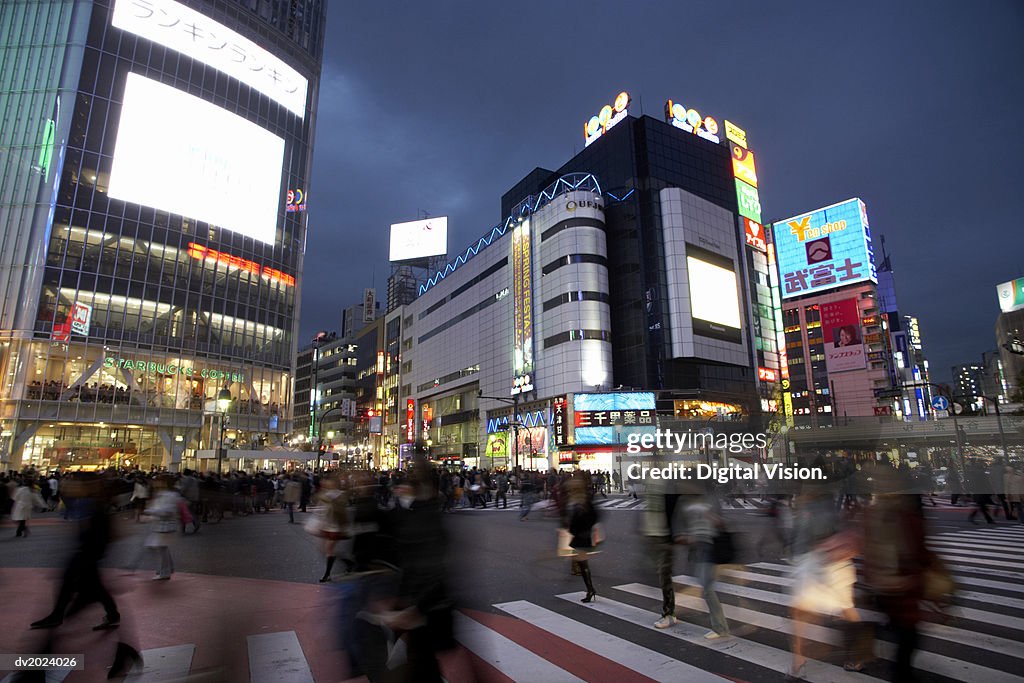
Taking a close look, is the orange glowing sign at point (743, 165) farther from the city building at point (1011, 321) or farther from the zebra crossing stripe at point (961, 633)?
the zebra crossing stripe at point (961, 633)

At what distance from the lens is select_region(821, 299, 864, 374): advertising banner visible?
336ft

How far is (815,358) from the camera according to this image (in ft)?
379

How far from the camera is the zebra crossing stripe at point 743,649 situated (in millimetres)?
5254

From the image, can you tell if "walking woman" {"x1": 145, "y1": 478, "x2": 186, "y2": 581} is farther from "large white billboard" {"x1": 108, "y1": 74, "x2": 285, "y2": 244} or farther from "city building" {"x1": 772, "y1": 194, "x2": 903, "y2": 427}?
"city building" {"x1": 772, "y1": 194, "x2": 903, "y2": 427}

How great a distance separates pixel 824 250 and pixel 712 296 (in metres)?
60.1

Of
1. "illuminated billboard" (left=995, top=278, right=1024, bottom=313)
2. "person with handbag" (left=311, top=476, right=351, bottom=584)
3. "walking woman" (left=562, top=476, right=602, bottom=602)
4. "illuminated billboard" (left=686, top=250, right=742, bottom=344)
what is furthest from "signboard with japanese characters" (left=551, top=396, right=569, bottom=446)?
"illuminated billboard" (left=995, top=278, right=1024, bottom=313)

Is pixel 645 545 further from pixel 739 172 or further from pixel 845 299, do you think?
pixel 845 299

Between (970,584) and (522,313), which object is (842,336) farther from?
(970,584)

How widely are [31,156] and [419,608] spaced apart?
55.1 m

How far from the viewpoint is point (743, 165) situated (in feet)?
252

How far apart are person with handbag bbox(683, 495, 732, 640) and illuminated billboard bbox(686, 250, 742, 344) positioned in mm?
56709

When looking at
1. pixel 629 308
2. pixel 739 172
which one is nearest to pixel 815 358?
pixel 739 172

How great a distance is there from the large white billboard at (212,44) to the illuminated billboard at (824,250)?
95151 mm

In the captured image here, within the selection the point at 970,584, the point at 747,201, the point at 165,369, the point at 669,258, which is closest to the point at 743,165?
the point at 747,201
